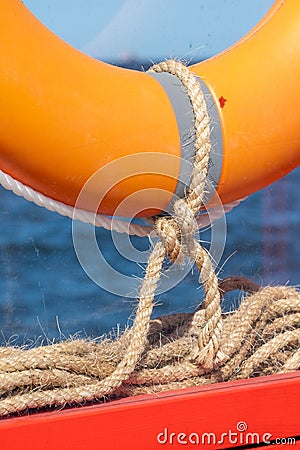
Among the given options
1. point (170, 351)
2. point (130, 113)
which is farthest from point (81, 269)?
point (130, 113)

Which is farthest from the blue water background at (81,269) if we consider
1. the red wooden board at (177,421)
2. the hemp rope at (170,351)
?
the red wooden board at (177,421)

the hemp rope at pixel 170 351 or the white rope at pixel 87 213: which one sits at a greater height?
the white rope at pixel 87 213

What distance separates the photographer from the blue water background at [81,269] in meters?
1.44

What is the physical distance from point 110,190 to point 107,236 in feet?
2.39

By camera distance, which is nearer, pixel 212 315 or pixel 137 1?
pixel 212 315

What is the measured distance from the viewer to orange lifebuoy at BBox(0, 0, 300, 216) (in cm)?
98

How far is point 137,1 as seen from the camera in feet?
5.98

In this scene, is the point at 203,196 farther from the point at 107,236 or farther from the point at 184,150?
the point at 107,236

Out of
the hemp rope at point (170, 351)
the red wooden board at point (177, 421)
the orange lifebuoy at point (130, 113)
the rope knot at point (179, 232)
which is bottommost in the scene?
the red wooden board at point (177, 421)

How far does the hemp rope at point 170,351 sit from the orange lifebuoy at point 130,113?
34 millimetres

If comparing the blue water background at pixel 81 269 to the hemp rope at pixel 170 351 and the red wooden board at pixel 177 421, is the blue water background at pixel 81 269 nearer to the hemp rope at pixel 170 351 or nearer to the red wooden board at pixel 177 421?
the hemp rope at pixel 170 351

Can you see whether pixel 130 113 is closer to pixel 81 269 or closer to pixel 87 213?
pixel 87 213

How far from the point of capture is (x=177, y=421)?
102 cm

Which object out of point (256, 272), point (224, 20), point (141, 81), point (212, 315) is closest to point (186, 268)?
point (212, 315)
